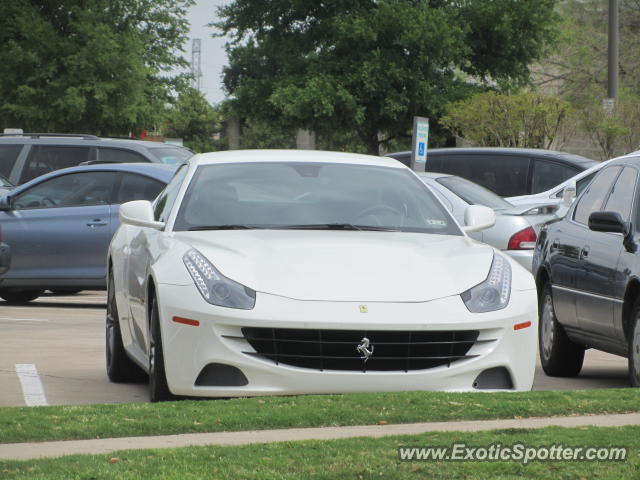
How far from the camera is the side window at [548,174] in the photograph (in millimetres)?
19156

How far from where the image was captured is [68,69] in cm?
4650

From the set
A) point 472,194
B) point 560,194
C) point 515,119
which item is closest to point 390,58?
point 515,119

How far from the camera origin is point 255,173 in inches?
333

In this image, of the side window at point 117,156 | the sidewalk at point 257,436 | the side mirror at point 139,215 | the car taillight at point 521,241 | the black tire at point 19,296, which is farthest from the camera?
the side window at point 117,156

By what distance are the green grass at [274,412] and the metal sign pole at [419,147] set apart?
1309 cm

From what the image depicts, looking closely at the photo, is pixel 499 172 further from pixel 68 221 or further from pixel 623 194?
A: pixel 623 194

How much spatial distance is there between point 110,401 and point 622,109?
2385 cm

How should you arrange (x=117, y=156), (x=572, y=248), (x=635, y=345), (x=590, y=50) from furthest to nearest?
(x=590, y=50) < (x=117, y=156) < (x=572, y=248) < (x=635, y=345)

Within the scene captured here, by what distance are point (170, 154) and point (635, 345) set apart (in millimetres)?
10797

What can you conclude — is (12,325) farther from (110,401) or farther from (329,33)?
(329,33)

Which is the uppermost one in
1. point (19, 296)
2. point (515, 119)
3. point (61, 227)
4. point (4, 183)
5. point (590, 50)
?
point (590, 50)

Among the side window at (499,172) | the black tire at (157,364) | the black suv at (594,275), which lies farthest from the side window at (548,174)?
the black tire at (157,364)

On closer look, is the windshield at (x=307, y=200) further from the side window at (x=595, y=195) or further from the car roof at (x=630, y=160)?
the side window at (x=595, y=195)

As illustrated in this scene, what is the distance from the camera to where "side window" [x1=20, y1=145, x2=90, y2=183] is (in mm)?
19500
